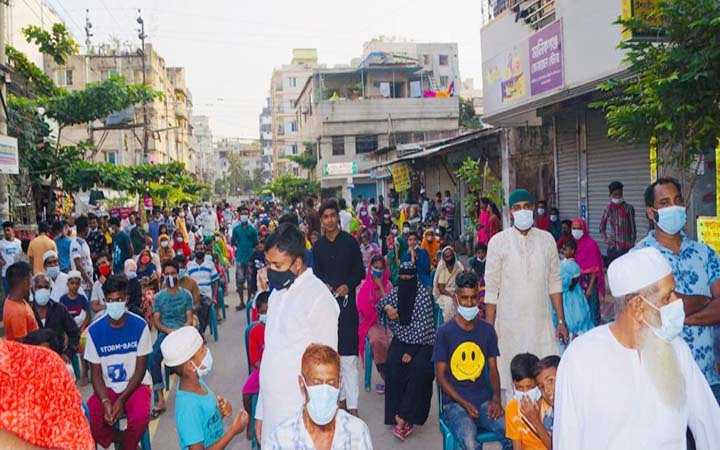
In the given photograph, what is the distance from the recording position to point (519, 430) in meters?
4.09

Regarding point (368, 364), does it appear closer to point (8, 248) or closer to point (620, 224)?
point (620, 224)

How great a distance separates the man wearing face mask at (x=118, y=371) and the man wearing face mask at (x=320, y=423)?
2.50 meters

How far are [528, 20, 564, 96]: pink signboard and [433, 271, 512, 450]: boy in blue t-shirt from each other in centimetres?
696

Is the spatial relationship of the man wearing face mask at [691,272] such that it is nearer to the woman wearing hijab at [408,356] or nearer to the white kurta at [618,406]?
the white kurta at [618,406]

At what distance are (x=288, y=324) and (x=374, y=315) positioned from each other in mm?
3977

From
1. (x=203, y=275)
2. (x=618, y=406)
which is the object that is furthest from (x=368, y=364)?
(x=618, y=406)

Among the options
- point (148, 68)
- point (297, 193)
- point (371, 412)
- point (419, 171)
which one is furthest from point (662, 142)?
point (148, 68)

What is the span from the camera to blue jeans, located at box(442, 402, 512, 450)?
480 cm

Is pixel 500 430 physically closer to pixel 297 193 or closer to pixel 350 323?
pixel 350 323

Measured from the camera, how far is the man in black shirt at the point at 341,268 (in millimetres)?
6238

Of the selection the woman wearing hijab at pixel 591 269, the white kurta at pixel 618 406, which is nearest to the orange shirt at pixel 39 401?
the white kurta at pixel 618 406

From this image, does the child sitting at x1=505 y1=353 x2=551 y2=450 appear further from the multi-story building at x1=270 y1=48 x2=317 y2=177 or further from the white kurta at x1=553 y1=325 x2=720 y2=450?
the multi-story building at x1=270 y1=48 x2=317 y2=177

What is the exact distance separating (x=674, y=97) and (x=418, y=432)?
3.59 meters

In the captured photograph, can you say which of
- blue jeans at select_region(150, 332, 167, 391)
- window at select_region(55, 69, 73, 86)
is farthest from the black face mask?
→ window at select_region(55, 69, 73, 86)
